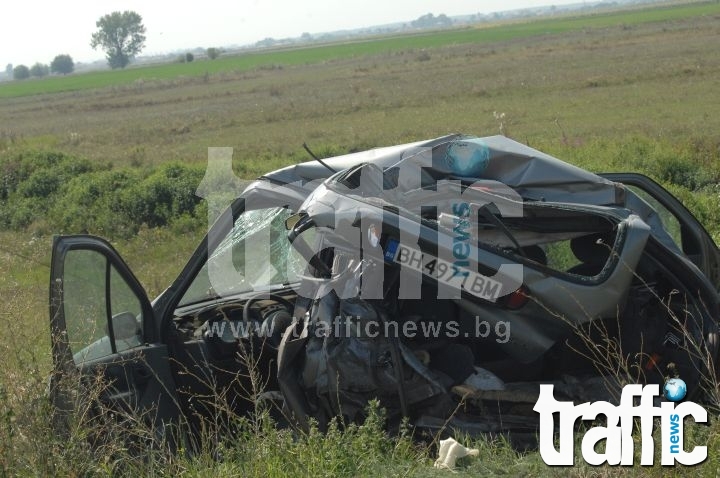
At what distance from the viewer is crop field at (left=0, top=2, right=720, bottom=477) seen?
3.77 metres

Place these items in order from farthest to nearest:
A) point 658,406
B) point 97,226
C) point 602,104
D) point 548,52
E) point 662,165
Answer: point 548,52 → point 602,104 → point 97,226 → point 662,165 → point 658,406

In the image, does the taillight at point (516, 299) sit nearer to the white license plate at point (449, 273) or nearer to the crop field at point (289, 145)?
the white license plate at point (449, 273)

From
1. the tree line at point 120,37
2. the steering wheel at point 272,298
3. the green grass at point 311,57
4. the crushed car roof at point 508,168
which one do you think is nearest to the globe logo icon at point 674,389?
the crushed car roof at point 508,168

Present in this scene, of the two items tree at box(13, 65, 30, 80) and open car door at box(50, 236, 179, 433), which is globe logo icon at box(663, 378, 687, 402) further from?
tree at box(13, 65, 30, 80)

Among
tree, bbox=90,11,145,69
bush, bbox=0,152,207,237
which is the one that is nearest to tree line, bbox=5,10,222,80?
tree, bbox=90,11,145,69

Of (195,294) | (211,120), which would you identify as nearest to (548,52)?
(211,120)

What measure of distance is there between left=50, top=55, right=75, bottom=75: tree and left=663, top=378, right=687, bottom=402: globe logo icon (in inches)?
7088

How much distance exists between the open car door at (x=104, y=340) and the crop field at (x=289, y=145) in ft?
0.77

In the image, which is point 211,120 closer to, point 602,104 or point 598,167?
point 602,104

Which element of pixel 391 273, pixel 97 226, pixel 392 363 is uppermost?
pixel 391 273

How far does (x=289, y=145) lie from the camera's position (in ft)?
83.5

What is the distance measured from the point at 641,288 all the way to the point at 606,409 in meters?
0.68

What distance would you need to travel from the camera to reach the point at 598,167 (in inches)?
525

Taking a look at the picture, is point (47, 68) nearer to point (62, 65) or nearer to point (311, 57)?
point (62, 65)
